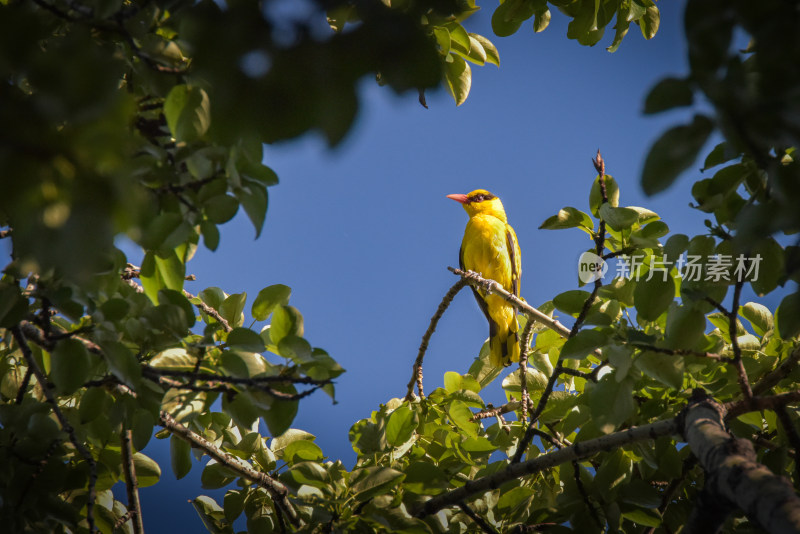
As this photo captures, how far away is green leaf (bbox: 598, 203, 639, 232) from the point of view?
1396 millimetres

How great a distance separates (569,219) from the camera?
5.12 feet

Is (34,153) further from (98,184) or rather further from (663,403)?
(663,403)

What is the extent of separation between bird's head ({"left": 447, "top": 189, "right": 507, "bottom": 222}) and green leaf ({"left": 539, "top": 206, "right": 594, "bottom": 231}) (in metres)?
4.43

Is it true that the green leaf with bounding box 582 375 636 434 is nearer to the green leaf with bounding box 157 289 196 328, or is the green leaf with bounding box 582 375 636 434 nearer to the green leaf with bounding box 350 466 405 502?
the green leaf with bounding box 350 466 405 502

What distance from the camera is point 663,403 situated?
155 cm

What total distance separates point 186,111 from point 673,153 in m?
0.74

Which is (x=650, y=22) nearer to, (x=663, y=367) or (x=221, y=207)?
(x=663, y=367)

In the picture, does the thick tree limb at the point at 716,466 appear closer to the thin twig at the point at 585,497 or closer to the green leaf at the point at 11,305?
the thin twig at the point at 585,497

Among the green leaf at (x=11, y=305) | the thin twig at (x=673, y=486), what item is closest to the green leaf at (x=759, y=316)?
the thin twig at (x=673, y=486)

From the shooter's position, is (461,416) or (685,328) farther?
(461,416)

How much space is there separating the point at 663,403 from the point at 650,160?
3.42ft

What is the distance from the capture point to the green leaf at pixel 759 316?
6.15 feet

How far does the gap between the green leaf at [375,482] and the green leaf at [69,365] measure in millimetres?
676

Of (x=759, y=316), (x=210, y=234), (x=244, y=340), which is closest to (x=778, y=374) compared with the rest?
(x=759, y=316)
